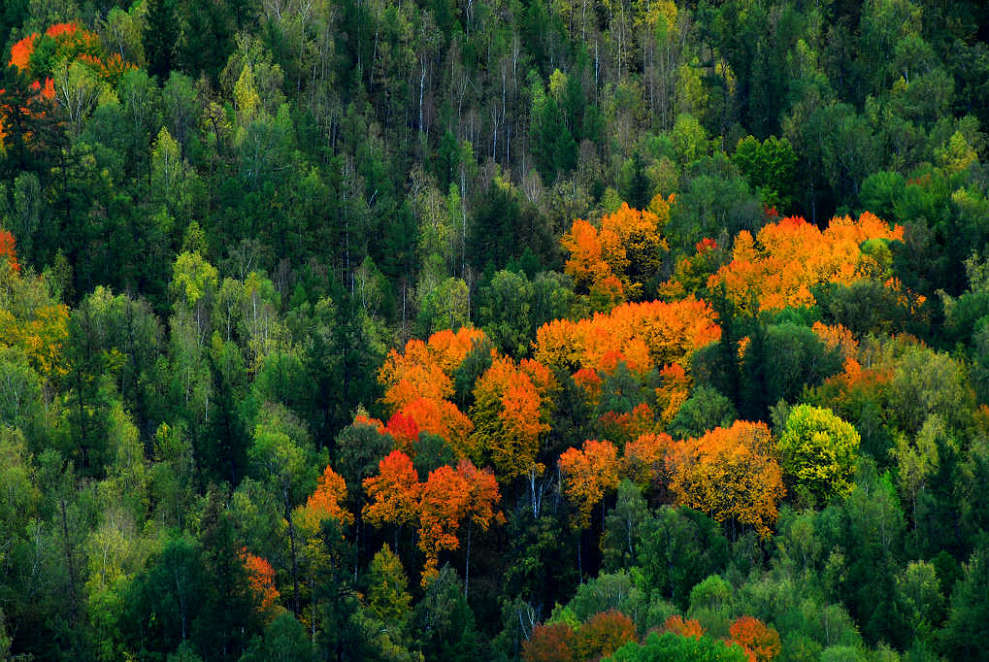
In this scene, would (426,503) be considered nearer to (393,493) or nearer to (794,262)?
(393,493)

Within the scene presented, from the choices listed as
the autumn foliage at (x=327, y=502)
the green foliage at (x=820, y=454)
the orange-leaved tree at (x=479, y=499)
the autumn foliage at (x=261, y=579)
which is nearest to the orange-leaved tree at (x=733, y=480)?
the green foliage at (x=820, y=454)

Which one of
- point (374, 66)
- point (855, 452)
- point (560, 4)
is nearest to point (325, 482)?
point (855, 452)

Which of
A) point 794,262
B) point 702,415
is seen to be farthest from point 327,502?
point 794,262

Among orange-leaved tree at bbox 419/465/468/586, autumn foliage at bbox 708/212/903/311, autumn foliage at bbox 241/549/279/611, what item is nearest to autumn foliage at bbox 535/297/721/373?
autumn foliage at bbox 708/212/903/311

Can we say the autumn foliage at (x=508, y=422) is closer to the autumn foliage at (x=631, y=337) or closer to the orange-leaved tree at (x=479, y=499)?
the orange-leaved tree at (x=479, y=499)

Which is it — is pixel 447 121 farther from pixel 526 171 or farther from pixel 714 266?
pixel 714 266

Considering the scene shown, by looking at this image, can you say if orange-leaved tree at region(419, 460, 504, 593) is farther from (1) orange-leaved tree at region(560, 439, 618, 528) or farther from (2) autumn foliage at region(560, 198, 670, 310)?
(2) autumn foliage at region(560, 198, 670, 310)

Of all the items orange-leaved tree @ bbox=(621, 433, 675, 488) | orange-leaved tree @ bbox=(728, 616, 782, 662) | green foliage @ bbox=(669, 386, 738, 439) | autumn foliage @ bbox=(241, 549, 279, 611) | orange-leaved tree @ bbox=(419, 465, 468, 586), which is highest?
green foliage @ bbox=(669, 386, 738, 439)
